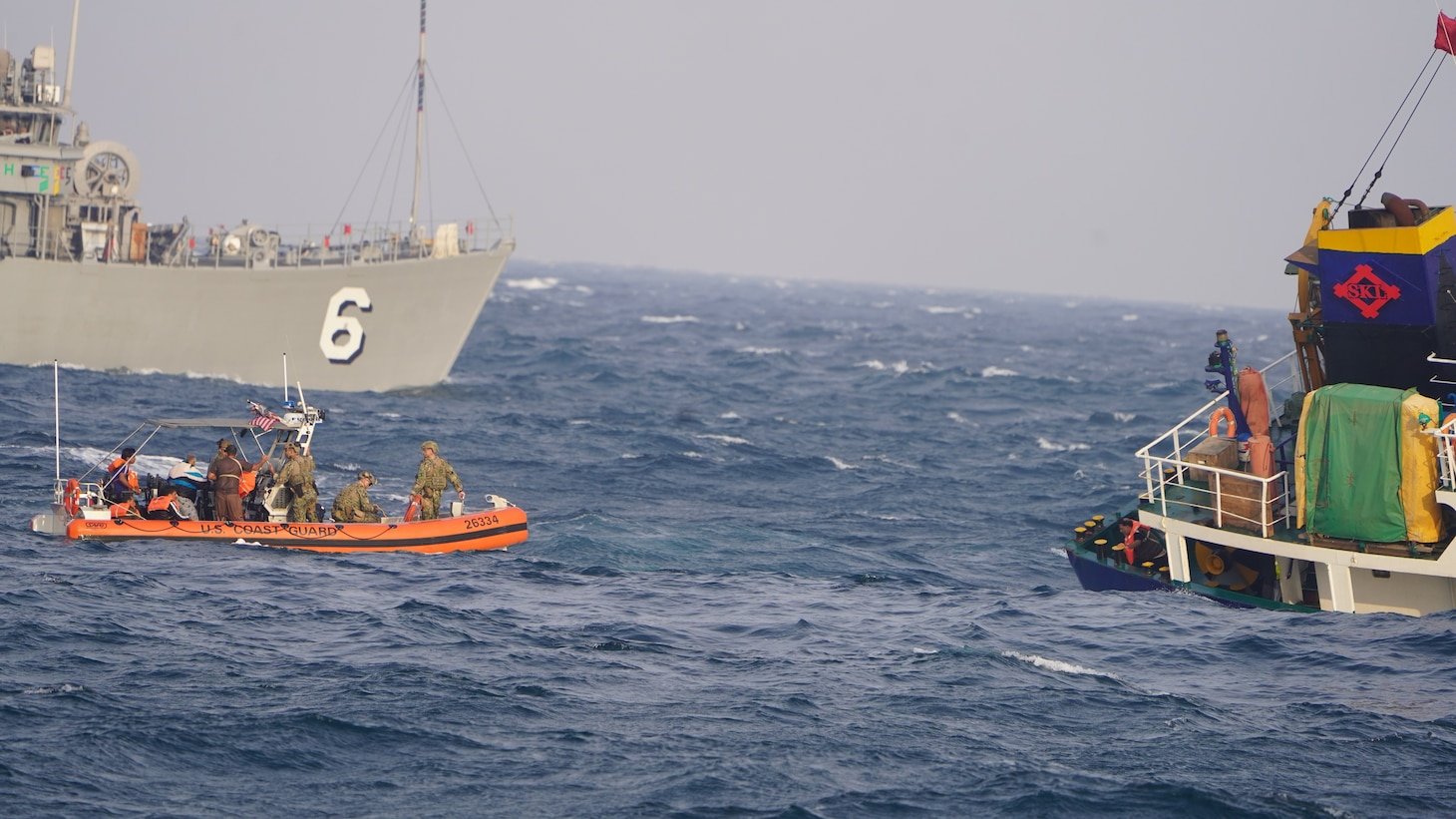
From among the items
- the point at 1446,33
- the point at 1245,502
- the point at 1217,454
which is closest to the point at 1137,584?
the point at 1245,502

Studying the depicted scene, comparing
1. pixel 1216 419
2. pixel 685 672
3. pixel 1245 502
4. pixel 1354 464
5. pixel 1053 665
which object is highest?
pixel 1216 419

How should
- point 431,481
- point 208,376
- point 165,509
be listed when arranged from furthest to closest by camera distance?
point 208,376 → point 431,481 → point 165,509

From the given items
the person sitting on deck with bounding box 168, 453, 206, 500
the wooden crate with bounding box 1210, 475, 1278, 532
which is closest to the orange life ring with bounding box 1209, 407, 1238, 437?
the wooden crate with bounding box 1210, 475, 1278, 532

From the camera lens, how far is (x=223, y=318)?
55250 millimetres

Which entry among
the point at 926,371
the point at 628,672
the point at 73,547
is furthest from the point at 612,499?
the point at 926,371

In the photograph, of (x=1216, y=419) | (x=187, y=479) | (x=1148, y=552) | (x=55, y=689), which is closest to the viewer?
(x=55, y=689)

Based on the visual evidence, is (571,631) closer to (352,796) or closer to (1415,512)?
(352,796)

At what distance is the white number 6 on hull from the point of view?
56344mm

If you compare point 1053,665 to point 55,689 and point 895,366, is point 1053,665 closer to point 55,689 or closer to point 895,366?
point 55,689

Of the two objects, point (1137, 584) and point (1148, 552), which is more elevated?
point (1148, 552)

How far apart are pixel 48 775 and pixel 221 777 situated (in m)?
1.70

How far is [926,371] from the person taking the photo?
80.4 metres

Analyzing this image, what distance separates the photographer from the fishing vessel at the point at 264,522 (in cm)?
2702

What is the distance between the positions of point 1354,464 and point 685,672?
10.5 m
